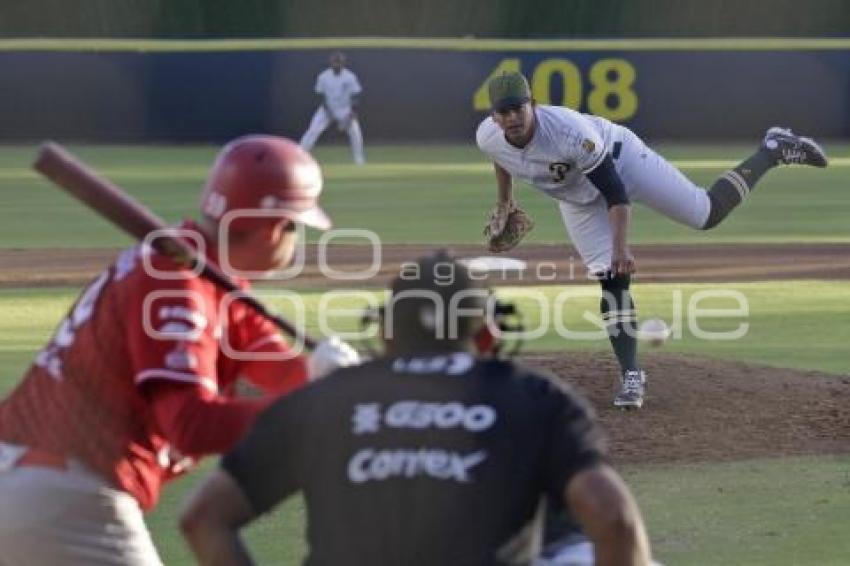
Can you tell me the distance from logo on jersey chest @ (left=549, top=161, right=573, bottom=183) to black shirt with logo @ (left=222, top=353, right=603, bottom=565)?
696 cm

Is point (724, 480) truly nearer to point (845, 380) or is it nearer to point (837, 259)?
point (845, 380)

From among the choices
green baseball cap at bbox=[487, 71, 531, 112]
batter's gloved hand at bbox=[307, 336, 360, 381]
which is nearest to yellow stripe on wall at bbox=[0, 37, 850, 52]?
green baseball cap at bbox=[487, 71, 531, 112]

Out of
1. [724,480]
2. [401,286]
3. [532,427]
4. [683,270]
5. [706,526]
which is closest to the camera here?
[532,427]

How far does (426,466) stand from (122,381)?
1.22 m

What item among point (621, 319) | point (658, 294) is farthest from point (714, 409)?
point (658, 294)

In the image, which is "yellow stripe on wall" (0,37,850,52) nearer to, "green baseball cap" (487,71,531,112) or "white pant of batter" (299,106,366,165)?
"white pant of batter" (299,106,366,165)

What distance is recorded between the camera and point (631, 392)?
10812mm

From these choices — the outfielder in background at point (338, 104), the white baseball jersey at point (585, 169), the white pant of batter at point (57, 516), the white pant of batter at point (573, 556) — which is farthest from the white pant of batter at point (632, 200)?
the outfielder in background at point (338, 104)

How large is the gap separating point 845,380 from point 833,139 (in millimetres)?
25268

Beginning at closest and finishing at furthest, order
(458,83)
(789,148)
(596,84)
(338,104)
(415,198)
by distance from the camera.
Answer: (789,148) → (415,198) → (338,104) → (596,84) → (458,83)

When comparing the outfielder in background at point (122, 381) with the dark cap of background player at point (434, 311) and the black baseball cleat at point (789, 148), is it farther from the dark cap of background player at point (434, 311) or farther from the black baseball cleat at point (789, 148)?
the black baseball cleat at point (789, 148)

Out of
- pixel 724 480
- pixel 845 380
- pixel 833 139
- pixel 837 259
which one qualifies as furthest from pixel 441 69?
pixel 724 480

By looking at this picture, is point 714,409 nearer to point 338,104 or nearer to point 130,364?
point 130,364

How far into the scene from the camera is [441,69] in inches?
1433
